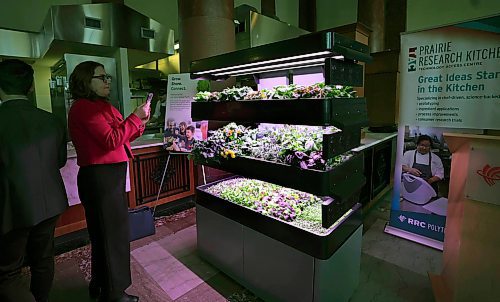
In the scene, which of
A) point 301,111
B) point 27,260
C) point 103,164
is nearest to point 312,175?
point 301,111

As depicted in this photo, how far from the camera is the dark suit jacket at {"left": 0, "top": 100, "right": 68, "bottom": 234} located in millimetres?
1446

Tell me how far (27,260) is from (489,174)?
2.75 m

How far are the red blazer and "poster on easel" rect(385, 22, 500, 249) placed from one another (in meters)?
2.64

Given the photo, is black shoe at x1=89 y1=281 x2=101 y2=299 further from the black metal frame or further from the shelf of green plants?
the black metal frame

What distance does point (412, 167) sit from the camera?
9.52 feet

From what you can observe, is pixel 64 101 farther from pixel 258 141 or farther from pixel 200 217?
pixel 258 141

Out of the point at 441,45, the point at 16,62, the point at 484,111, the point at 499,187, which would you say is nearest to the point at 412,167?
the point at 484,111

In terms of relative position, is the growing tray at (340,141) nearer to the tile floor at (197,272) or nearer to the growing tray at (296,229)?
the growing tray at (296,229)

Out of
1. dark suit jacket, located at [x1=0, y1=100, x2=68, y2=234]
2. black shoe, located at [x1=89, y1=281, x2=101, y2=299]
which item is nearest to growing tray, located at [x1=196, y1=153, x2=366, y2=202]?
dark suit jacket, located at [x1=0, y1=100, x2=68, y2=234]

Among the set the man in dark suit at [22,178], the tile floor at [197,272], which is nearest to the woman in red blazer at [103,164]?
the man in dark suit at [22,178]

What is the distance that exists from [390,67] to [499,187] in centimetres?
389

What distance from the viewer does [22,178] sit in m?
1.48

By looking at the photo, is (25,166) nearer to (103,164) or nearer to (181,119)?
(103,164)

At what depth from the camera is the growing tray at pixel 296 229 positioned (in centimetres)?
162
